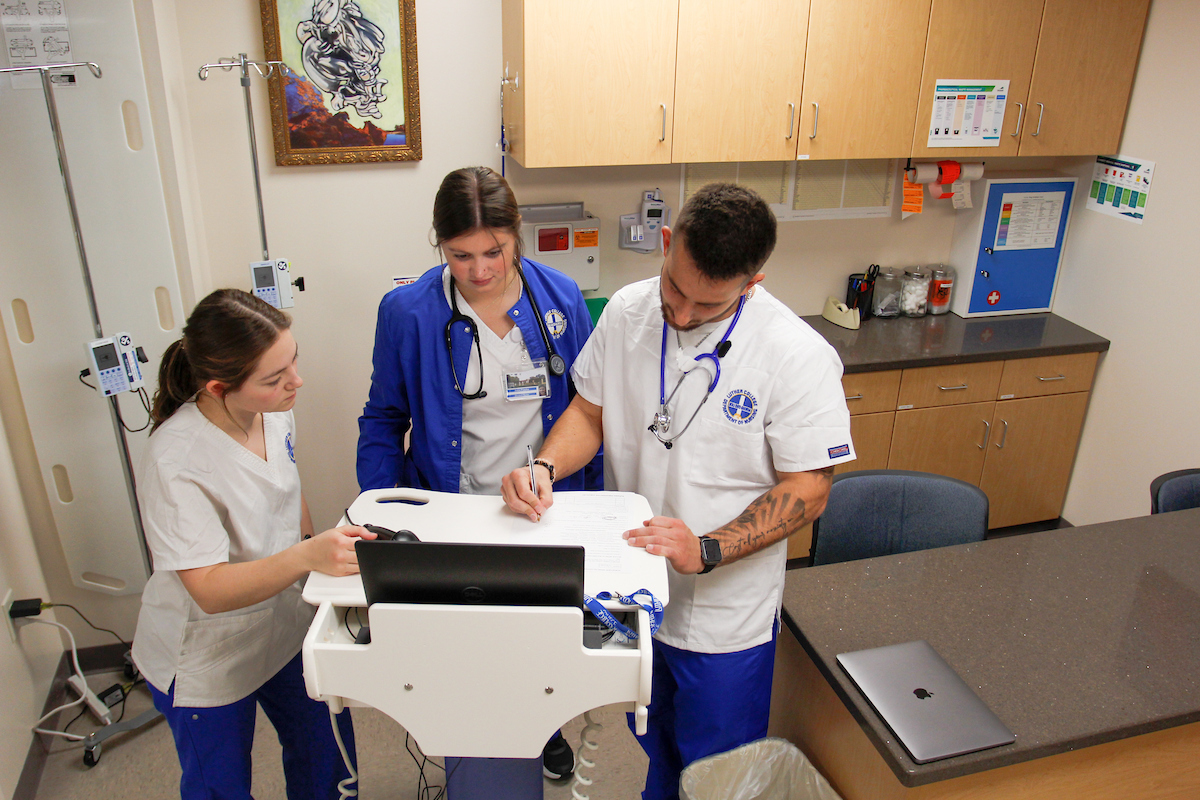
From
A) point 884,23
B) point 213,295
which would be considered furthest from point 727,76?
point 213,295

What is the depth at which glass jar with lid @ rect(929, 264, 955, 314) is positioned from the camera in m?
3.54

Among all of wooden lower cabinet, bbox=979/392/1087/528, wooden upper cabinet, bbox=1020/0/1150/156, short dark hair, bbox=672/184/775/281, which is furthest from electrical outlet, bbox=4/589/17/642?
wooden upper cabinet, bbox=1020/0/1150/156

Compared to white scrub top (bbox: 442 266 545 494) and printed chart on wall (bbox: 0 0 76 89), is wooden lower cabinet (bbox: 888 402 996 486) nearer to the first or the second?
white scrub top (bbox: 442 266 545 494)

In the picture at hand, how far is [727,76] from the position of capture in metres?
2.70

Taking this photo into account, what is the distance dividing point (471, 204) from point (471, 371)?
392mm

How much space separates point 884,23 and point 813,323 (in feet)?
3.88

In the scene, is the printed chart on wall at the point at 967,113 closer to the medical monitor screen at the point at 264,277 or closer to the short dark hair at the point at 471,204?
the short dark hair at the point at 471,204

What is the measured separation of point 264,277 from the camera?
8.55 feet

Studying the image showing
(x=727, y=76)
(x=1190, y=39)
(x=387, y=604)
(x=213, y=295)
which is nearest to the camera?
(x=387, y=604)

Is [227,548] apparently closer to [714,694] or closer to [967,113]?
[714,694]

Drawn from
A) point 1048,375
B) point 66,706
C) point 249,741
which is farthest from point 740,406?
point 1048,375

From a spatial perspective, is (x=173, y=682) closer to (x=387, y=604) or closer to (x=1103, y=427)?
(x=387, y=604)

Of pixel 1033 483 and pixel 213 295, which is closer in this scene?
pixel 213 295

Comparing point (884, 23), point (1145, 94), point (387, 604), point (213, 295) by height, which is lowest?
point (387, 604)
